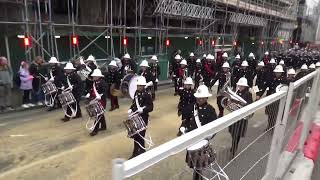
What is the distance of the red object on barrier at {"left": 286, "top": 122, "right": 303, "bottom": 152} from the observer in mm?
5768

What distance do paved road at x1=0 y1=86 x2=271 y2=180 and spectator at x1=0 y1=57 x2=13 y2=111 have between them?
491mm

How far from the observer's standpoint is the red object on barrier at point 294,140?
577cm

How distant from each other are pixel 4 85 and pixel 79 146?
14.1 ft

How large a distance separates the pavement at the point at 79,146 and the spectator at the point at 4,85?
0.47 metres

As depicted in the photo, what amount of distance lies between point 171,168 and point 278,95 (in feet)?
4.66

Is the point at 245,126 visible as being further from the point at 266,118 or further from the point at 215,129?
the point at 215,129

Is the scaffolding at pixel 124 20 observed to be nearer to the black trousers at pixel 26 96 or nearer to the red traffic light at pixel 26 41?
the red traffic light at pixel 26 41

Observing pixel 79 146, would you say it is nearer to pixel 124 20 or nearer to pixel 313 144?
pixel 313 144

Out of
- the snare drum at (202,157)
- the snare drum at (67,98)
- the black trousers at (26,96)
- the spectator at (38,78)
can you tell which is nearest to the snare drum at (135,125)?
the snare drum at (202,157)

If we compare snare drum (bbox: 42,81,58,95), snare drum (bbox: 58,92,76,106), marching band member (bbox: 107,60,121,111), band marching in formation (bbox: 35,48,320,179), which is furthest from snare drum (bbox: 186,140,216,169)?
marching band member (bbox: 107,60,121,111)

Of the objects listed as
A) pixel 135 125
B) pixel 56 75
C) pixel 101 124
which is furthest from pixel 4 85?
pixel 135 125

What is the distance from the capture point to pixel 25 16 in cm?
1241

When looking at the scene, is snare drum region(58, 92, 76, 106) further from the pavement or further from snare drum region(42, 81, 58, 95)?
snare drum region(42, 81, 58, 95)

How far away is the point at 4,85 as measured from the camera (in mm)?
11594
